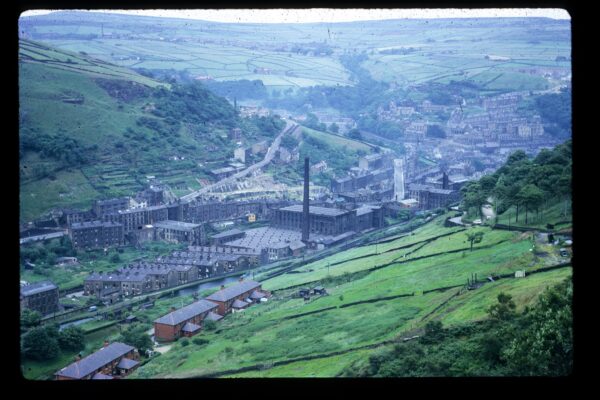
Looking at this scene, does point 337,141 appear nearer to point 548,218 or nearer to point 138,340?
point 548,218

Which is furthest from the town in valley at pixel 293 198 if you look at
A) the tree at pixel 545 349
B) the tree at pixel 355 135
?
the tree at pixel 355 135

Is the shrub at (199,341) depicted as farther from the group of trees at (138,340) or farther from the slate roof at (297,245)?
the slate roof at (297,245)

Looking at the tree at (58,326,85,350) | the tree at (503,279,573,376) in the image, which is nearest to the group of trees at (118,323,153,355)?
the tree at (58,326,85,350)

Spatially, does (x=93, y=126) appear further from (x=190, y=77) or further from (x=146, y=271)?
(x=146, y=271)

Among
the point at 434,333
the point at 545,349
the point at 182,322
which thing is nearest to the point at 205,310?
the point at 182,322

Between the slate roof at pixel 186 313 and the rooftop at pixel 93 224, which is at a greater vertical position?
the rooftop at pixel 93 224

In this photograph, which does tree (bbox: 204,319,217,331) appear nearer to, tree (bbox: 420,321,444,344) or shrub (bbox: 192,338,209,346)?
shrub (bbox: 192,338,209,346)

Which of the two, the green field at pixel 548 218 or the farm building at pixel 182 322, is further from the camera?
the farm building at pixel 182 322
